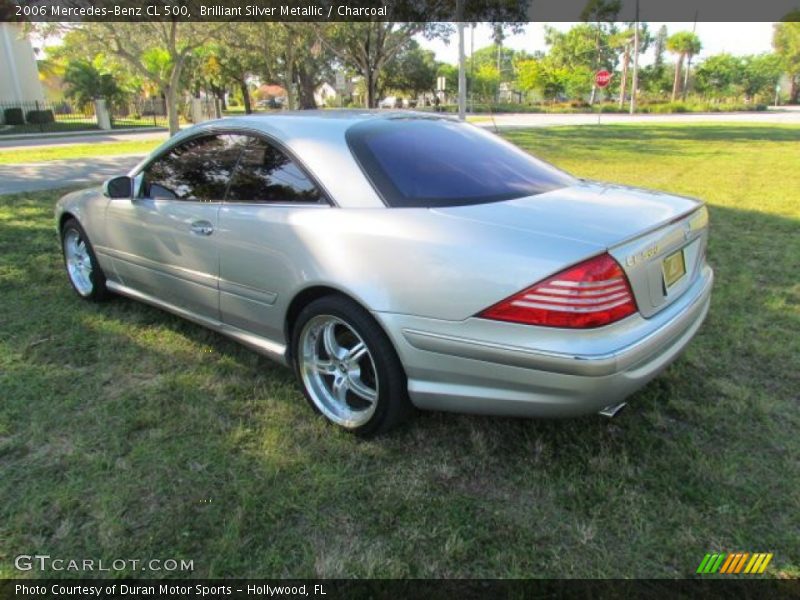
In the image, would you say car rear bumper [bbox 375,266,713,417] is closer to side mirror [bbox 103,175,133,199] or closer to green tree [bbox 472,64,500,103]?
side mirror [bbox 103,175,133,199]

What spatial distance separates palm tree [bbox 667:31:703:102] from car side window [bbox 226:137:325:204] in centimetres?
7095

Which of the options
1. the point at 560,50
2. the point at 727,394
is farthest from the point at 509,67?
the point at 727,394

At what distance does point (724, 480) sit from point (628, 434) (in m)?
0.45

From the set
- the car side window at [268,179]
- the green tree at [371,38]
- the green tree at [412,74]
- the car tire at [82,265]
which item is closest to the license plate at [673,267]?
the car side window at [268,179]

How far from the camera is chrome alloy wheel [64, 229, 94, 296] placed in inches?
179

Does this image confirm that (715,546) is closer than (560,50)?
Yes

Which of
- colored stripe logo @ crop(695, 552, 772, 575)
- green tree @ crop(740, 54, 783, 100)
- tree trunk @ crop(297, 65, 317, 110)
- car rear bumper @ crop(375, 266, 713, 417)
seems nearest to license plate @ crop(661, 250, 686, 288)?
car rear bumper @ crop(375, 266, 713, 417)

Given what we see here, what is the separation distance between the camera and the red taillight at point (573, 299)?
2135 mm

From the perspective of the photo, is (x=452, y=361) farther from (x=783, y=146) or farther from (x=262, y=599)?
(x=783, y=146)

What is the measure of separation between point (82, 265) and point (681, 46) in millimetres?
74767

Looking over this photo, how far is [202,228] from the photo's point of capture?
324cm

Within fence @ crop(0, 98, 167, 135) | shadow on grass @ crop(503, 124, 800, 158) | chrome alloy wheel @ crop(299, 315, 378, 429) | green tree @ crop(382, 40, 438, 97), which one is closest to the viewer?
chrome alloy wheel @ crop(299, 315, 378, 429)

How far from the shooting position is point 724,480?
8.10ft

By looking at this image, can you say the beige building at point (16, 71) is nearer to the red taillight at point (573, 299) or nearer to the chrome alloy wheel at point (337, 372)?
the chrome alloy wheel at point (337, 372)
